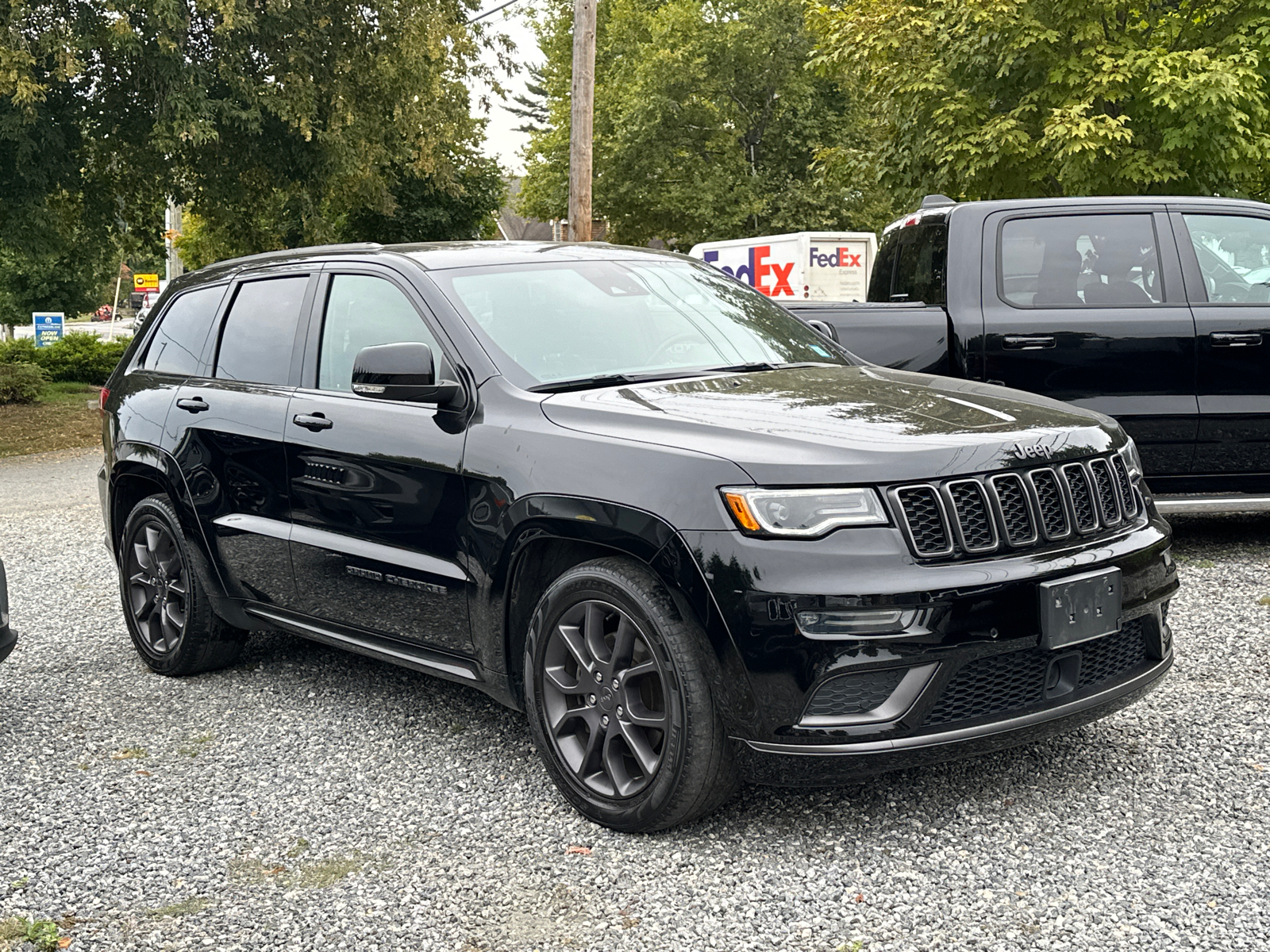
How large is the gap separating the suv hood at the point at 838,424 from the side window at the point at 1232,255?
336 centimetres

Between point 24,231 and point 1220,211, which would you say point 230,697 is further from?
point 24,231

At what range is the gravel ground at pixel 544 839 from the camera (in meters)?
3.24

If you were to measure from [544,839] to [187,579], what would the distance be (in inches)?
95.3

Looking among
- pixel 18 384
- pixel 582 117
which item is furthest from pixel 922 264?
pixel 18 384

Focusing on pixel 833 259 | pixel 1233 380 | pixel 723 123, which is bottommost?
pixel 1233 380

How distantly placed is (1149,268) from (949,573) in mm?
4456

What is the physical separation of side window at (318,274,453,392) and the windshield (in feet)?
0.59

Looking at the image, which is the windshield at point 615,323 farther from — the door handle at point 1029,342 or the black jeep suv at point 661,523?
Result: the door handle at point 1029,342

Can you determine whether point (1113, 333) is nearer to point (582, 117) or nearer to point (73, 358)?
point (582, 117)

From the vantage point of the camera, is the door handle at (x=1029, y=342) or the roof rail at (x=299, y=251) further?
the door handle at (x=1029, y=342)

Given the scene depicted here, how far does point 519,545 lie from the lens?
3.93m

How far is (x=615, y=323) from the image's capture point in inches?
183

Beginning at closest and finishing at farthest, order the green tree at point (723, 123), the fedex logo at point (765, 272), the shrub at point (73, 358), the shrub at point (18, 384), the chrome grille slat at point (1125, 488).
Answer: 1. the chrome grille slat at point (1125, 488)
2. the shrub at point (18, 384)
3. the fedex logo at point (765, 272)
4. the shrub at point (73, 358)
5. the green tree at point (723, 123)

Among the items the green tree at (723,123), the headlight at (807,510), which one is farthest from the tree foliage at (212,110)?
the green tree at (723,123)
